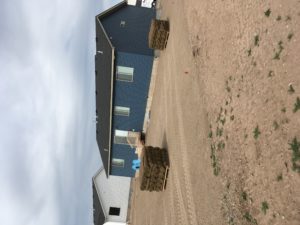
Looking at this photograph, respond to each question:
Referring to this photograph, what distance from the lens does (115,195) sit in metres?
33.2

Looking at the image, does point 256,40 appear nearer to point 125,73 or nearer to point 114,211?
point 125,73

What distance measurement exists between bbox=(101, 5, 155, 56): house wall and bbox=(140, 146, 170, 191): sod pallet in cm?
817

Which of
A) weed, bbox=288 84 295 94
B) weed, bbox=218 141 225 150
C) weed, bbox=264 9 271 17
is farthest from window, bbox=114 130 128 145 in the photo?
weed, bbox=288 84 295 94

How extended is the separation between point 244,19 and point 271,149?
346 cm

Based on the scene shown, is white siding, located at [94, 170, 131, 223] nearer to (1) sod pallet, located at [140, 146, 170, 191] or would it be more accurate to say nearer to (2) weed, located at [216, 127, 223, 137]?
(1) sod pallet, located at [140, 146, 170, 191]

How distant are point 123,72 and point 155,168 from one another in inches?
369

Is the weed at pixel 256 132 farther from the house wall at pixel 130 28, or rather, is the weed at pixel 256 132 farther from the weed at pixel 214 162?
the house wall at pixel 130 28

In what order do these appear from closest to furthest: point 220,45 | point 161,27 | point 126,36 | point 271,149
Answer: point 271,149 → point 220,45 → point 161,27 → point 126,36

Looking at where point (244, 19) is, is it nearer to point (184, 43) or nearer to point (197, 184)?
point (197, 184)

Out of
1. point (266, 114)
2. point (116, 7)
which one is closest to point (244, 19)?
point (266, 114)

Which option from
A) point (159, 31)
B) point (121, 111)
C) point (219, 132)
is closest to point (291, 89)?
point (219, 132)

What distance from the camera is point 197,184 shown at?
11.1 metres

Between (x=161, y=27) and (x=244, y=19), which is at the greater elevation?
(x=161, y=27)

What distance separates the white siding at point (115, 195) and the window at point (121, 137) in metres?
7.80
